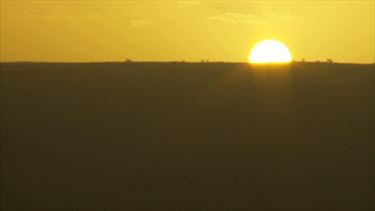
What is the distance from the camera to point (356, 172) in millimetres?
23922

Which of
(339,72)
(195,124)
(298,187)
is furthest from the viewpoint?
(339,72)

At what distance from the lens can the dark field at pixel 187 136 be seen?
22.9m

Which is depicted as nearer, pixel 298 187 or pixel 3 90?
pixel 298 187

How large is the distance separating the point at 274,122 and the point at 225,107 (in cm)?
120

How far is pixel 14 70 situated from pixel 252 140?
610 centimetres

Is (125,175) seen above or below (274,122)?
below

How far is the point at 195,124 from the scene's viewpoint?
2520cm

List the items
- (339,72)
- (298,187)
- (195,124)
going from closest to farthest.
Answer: (298,187), (195,124), (339,72)

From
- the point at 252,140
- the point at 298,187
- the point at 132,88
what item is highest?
the point at 132,88

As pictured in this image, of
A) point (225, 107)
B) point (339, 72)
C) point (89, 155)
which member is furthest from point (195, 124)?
point (339, 72)

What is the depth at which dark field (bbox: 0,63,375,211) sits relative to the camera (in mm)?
22906

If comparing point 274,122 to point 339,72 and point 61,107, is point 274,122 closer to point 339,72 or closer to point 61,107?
point 339,72

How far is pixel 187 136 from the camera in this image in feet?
81.3

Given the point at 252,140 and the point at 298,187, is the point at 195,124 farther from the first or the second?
the point at 298,187
